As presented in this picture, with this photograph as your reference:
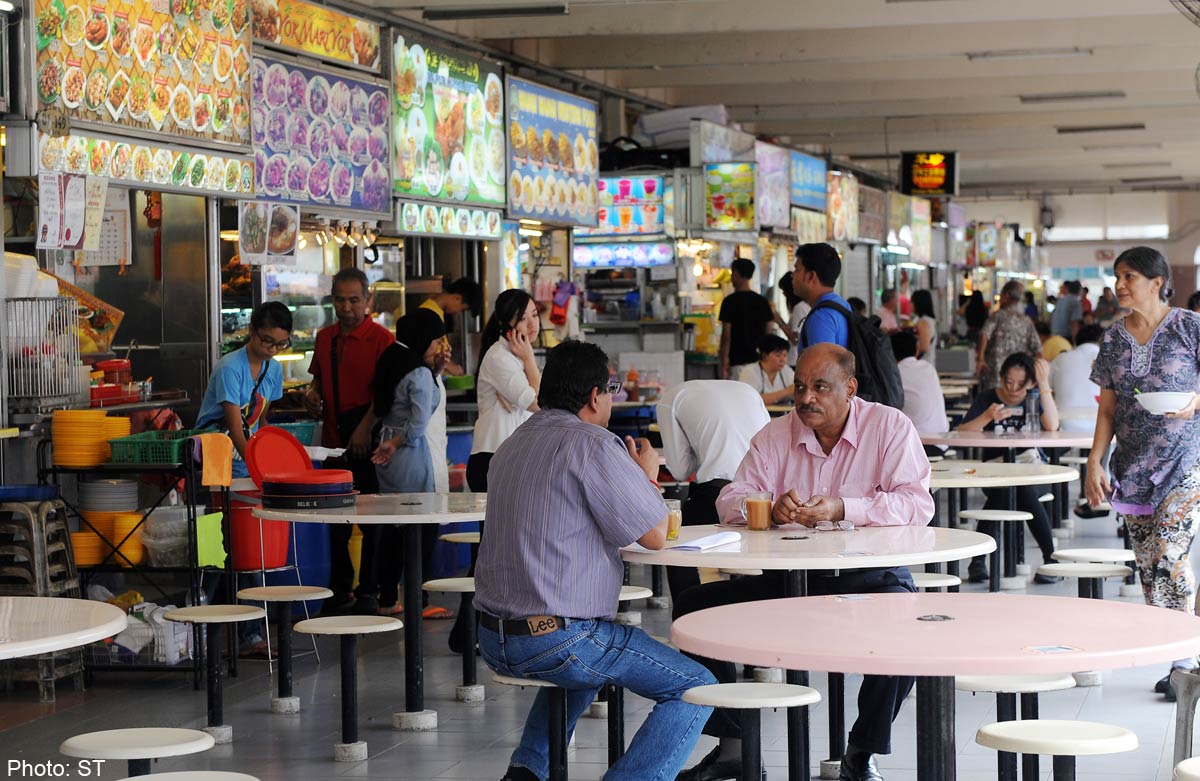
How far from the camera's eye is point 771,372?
11094 millimetres

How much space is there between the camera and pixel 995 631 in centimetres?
344

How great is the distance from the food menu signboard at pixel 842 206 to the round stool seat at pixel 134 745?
16442 millimetres

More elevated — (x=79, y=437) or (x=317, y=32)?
(x=317, y=32)

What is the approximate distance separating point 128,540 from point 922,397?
5234mm

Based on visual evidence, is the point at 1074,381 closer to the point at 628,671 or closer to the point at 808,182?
the point at 628,671

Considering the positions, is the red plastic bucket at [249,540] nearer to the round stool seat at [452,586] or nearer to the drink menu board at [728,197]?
the round stool seat at [452,586]

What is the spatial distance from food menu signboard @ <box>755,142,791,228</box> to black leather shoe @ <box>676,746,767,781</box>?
11328mm

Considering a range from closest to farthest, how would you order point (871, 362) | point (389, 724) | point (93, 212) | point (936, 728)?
point (936, 728) < point (389, 724) < point (871, 362) < point (93, 212)

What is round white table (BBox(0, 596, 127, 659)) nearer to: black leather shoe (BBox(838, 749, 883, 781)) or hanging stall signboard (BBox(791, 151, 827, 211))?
black leather shoe (BBox(838, 749, 883, 781))

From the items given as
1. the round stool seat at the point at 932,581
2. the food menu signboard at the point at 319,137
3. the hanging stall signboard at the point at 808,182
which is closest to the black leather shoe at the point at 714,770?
the round stool seat at the point at 932,581

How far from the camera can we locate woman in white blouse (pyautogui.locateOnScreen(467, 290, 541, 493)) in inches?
302

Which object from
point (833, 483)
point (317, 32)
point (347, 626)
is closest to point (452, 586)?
point (347, 626)

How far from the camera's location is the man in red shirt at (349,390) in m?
8.23

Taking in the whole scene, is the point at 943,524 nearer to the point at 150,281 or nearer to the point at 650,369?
the point at 650,369
